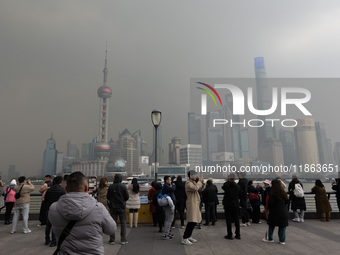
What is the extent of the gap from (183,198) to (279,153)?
140689mm

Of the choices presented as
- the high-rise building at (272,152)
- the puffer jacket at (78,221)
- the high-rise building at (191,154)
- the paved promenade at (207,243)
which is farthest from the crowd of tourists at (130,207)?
the high-rise building at (191,154)

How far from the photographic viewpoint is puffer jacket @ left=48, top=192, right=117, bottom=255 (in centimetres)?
220

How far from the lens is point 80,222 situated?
7.32ft

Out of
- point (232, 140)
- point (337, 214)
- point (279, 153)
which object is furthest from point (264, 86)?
point (337, 214)

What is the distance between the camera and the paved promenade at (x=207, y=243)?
17.8 feet

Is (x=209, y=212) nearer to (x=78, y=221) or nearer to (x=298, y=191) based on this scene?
(x=298, y=191)

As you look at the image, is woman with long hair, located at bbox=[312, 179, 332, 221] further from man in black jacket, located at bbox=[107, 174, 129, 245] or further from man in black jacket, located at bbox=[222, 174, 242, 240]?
man in black jacket, located at bbox=[107, 174, 129, 245]

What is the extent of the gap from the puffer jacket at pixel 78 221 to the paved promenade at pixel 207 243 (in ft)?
11.3

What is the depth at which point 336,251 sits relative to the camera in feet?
17.8

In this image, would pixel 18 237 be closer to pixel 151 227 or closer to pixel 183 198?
pixel 151 227

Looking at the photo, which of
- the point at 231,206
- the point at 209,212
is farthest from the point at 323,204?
the point at 231,206

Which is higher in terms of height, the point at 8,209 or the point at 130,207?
the point at 130,207

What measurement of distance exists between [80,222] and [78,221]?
2cm

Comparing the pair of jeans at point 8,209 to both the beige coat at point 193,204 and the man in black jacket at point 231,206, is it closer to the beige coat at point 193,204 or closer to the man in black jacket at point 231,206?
the beige coat at point 193,204
